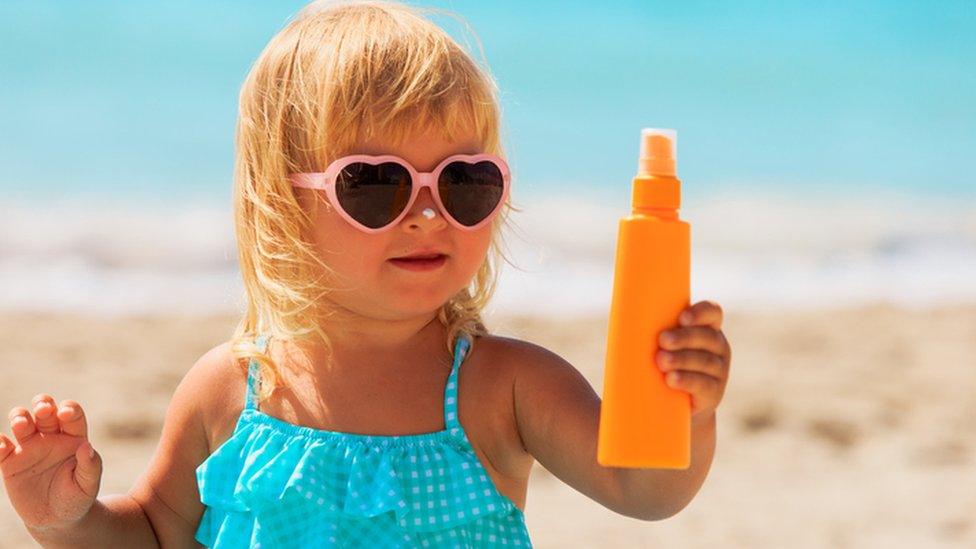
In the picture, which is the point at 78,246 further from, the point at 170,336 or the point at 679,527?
the point at 679,527

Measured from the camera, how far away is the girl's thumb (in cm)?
197

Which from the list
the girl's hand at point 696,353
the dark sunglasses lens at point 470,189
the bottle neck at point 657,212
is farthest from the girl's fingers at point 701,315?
the dark sunglasses lens at point 470,189

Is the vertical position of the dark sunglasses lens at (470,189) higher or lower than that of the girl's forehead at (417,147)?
lower

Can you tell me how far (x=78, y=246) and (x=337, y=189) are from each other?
8255 mm

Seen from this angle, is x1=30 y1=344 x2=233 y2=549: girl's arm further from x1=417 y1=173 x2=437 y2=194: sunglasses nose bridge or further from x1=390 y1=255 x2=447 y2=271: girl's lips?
x1=417 y1=173 x2=437 y2=194: sunglasses nose bridge

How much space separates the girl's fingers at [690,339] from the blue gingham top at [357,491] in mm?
557

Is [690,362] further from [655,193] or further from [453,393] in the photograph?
[453,393]

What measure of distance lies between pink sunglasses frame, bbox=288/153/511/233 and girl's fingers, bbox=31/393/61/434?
0.54 meters

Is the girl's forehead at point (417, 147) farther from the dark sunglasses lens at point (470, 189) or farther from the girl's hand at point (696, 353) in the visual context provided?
the girl's hand at point (696, 353)

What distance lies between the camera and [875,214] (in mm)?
11508

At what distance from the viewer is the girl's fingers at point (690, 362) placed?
4.91 feet

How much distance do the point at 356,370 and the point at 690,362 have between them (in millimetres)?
698

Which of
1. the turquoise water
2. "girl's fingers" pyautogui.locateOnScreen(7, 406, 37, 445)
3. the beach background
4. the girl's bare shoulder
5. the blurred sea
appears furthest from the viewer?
the turquoise water

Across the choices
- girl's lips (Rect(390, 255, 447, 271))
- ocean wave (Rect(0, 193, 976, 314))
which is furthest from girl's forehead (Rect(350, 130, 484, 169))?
ocean wave (Rect(0, 193, 976, 314))
